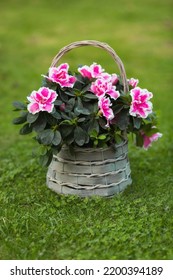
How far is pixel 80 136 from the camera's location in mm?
3133

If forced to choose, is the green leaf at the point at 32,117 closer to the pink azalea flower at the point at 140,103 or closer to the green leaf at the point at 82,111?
the green leaf at the point at 82,111

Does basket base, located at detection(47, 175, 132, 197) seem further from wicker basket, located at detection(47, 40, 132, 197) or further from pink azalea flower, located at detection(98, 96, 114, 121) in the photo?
pink azalea flower, located at detection(98, 96, 114, 121)

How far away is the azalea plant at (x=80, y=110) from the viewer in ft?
10.2

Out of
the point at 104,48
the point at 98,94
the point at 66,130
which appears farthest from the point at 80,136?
the point at 104,48

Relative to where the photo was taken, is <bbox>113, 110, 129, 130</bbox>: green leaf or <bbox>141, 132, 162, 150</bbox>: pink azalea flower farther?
<bbox>141, 132, 162, 150</bbox>: pink azalea flower

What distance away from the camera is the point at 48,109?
9.98 feet

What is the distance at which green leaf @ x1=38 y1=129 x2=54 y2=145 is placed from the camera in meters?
3.10

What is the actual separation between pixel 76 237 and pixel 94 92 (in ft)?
3.32

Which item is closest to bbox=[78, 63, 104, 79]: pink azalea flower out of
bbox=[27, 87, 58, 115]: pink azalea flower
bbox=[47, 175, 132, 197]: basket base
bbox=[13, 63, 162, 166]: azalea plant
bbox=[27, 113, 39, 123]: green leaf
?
bbox=[13, 63, 162, 166]: azalea plant

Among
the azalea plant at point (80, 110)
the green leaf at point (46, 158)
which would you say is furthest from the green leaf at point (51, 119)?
the green leaf at point (46, 158)

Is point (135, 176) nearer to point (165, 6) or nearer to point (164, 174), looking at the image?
point (164, 174)

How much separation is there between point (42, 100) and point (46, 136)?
25 centimetres

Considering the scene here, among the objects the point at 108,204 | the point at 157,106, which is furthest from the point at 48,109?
the point at 157,106

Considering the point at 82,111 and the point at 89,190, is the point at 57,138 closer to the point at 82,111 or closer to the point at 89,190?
the point at 82,111
